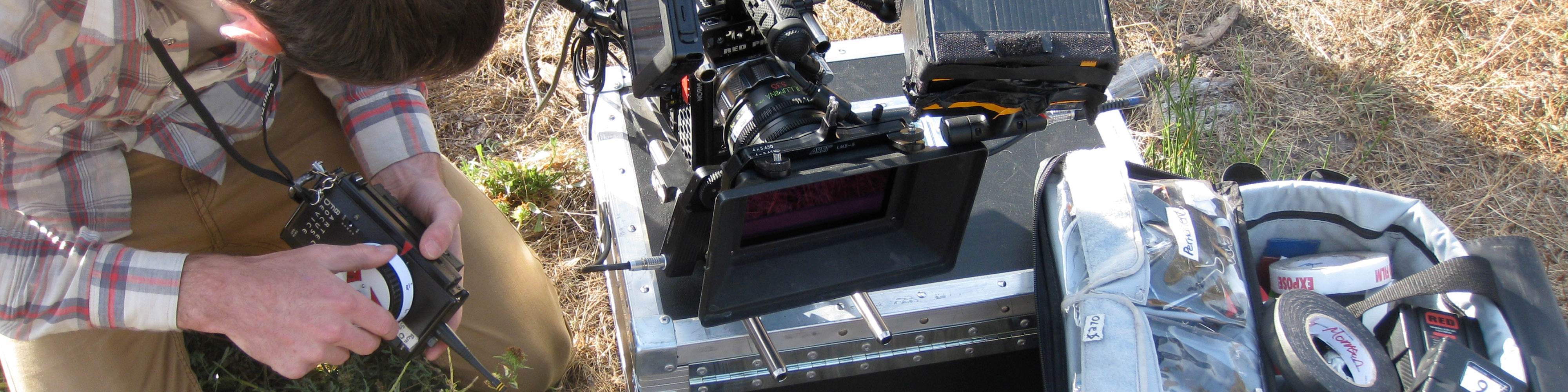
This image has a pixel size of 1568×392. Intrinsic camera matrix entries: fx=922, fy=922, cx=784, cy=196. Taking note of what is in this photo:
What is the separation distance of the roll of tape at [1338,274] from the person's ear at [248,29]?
1524 mm

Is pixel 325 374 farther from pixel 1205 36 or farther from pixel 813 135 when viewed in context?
pixel 1205 36

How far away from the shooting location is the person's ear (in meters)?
1.11

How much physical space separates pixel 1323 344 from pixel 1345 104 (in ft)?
4.66

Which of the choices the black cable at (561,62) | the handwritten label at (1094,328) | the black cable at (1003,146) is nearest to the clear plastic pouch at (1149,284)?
the handwritten label at (1094,328)

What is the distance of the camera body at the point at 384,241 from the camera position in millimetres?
1323

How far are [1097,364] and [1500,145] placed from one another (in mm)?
1831

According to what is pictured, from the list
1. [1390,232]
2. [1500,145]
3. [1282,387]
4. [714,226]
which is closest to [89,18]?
[714,226]

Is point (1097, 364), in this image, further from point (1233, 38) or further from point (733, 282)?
point (1233, 38)

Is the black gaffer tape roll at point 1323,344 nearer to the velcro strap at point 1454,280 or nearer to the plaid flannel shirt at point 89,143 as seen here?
the velcro strap at point 1454,280

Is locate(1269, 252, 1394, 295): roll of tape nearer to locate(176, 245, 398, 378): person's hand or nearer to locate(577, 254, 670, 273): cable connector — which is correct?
locate(577, 254, 670, 273): cable connector

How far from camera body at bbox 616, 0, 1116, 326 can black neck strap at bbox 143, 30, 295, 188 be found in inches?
23.5

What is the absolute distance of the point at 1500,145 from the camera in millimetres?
2396

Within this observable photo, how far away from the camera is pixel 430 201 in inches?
61.9

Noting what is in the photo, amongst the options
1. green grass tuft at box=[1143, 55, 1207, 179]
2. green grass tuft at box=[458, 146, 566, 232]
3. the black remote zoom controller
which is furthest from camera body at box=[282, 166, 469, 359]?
green grass tuft at box=[1143, 55, 1207, 179]
